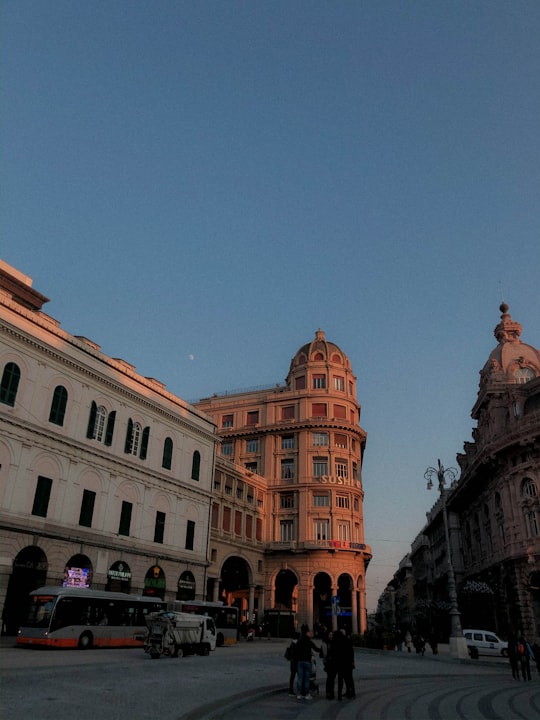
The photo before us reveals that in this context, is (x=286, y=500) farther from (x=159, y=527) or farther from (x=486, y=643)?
(x=486, y=643)

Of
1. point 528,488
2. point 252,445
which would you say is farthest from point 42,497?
point 528,488

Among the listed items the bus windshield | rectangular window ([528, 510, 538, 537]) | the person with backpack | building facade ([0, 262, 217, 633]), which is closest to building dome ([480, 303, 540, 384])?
rectangular window ([528, 510, 538, 537])

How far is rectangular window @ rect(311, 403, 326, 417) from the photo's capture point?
60.0 meters

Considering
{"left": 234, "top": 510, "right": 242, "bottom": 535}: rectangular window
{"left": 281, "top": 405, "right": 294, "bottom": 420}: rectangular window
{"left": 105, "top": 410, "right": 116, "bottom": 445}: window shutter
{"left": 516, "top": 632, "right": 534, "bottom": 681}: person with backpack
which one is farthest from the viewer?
{"left": 281, "top": 405, "right": 294, "bottom": 420}: rectangular window

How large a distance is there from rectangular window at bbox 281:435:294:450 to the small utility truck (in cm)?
3363

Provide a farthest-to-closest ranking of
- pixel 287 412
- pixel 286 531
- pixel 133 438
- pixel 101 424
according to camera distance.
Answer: pixel 287 412 → pixel 286 531 → pixel 133 438 → pixel 101 424

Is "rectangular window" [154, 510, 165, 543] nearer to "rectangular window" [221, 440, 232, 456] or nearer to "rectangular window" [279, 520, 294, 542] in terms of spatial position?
"rectangular window" [279, 520, 294, 542]

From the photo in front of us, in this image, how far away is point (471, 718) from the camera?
1163 centimetres

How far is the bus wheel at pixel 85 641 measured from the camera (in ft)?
84.4

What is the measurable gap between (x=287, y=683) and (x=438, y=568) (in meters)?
69.1

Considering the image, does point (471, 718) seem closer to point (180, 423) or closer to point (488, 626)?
point (180, 423)

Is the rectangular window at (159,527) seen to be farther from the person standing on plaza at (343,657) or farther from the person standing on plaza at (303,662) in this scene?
the person standing on plaza at (343,657)

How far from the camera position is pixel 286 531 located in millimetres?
57281

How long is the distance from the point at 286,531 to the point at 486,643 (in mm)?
23114
